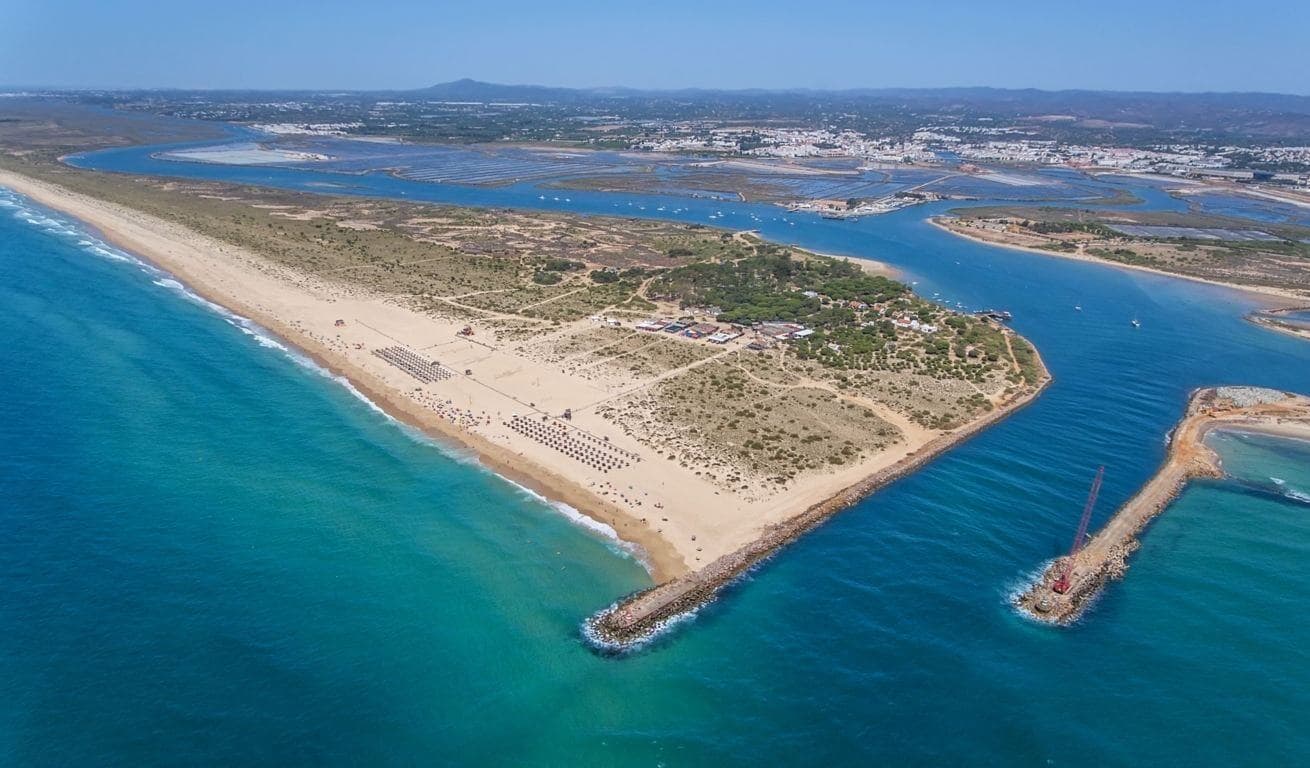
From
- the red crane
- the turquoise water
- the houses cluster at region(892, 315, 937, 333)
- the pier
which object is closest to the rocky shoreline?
the turquoise water

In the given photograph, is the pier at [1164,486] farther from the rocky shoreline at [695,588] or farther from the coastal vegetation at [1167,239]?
the coastal vegetation at [1167,239]

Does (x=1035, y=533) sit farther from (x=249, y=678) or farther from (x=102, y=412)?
(x=102, y=412)

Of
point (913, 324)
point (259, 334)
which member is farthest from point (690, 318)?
point (259, 334)

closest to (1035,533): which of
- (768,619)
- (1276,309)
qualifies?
(768,619)

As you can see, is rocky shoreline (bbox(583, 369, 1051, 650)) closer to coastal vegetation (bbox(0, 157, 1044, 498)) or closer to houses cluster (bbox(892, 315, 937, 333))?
coastal vegetation (bbox(0, 157, 1044, 498))

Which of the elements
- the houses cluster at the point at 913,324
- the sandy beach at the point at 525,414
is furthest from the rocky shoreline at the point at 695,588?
the houses cluster at the point at 913,324

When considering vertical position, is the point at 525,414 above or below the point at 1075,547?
above

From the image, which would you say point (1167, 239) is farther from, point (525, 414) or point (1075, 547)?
point (525, 414)
